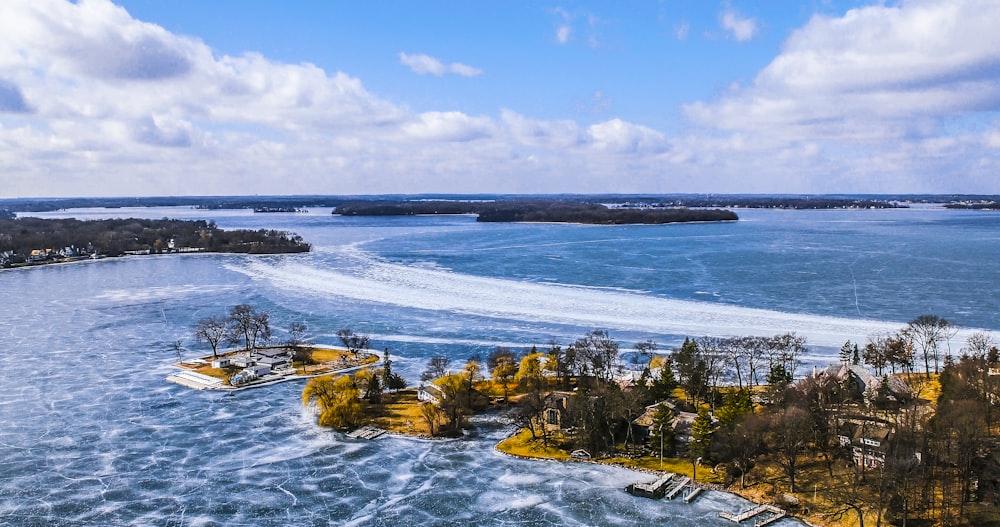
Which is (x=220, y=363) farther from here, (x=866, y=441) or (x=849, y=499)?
(x=866, y=441)

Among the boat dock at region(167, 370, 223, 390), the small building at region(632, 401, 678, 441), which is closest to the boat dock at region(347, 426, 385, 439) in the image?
the boat dock at region(167, 370, 223, 390)

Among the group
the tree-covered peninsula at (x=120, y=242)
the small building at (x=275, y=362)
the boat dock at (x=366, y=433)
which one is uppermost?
the tree-covered peninsula at (x=120, y=242)

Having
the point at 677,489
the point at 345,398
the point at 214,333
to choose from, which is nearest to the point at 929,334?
the point at 677,489

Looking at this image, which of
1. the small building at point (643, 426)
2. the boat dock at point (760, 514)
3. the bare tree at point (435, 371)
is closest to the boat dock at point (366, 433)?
the bare tree at point (435, 371)

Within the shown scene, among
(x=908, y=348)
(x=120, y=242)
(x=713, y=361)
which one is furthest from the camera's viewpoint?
(x=120, y=242)

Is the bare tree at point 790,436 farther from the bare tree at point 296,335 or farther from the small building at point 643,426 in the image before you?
the bare tree at point 296,335

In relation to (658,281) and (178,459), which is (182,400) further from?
(658,281)
